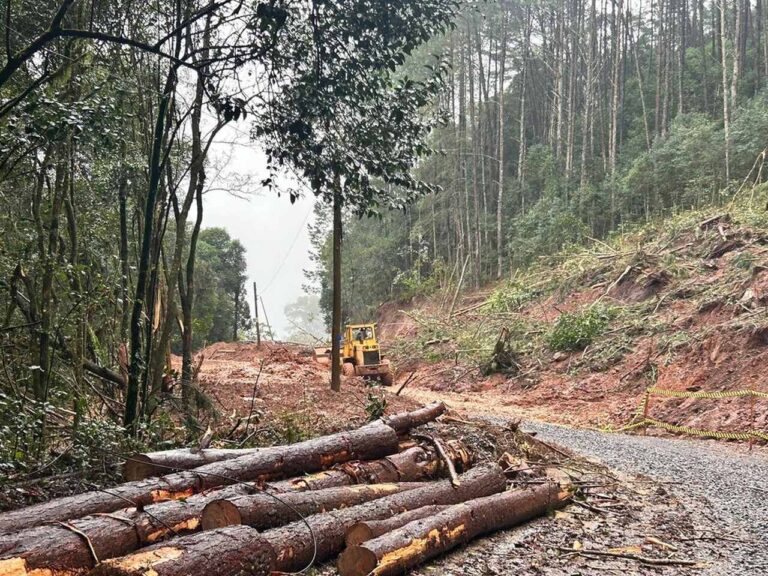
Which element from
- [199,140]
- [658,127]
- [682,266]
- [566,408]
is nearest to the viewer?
[199,140]

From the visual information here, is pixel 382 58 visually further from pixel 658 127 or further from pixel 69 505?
pixel 658 127

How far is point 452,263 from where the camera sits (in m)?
30.1

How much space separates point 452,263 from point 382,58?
25.5 metres

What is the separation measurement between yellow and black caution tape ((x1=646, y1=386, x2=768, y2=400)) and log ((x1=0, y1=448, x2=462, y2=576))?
795 centimetres

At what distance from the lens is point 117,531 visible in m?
3.70

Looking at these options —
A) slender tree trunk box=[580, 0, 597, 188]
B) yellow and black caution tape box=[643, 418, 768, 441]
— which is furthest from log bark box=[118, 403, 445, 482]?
slender tree trunk box=[580, 0, 597, 188]

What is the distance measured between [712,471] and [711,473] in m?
0.14

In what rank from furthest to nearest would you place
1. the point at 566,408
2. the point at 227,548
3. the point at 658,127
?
the point at 658,127 < the point at 566,408 < the point at 227,548

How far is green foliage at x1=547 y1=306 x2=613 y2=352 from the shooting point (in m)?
15.7

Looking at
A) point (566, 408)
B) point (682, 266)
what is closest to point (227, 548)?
point (566, 408)

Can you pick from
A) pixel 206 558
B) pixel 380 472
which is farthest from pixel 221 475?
pixel 380 472

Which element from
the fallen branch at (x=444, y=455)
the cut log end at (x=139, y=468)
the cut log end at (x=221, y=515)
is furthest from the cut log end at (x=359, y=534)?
the cut log end at (x=139, y=468)

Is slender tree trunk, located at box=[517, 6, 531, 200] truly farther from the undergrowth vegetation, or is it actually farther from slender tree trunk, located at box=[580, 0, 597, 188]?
the undergrowth vegetation

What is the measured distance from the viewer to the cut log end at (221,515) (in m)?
4.07
